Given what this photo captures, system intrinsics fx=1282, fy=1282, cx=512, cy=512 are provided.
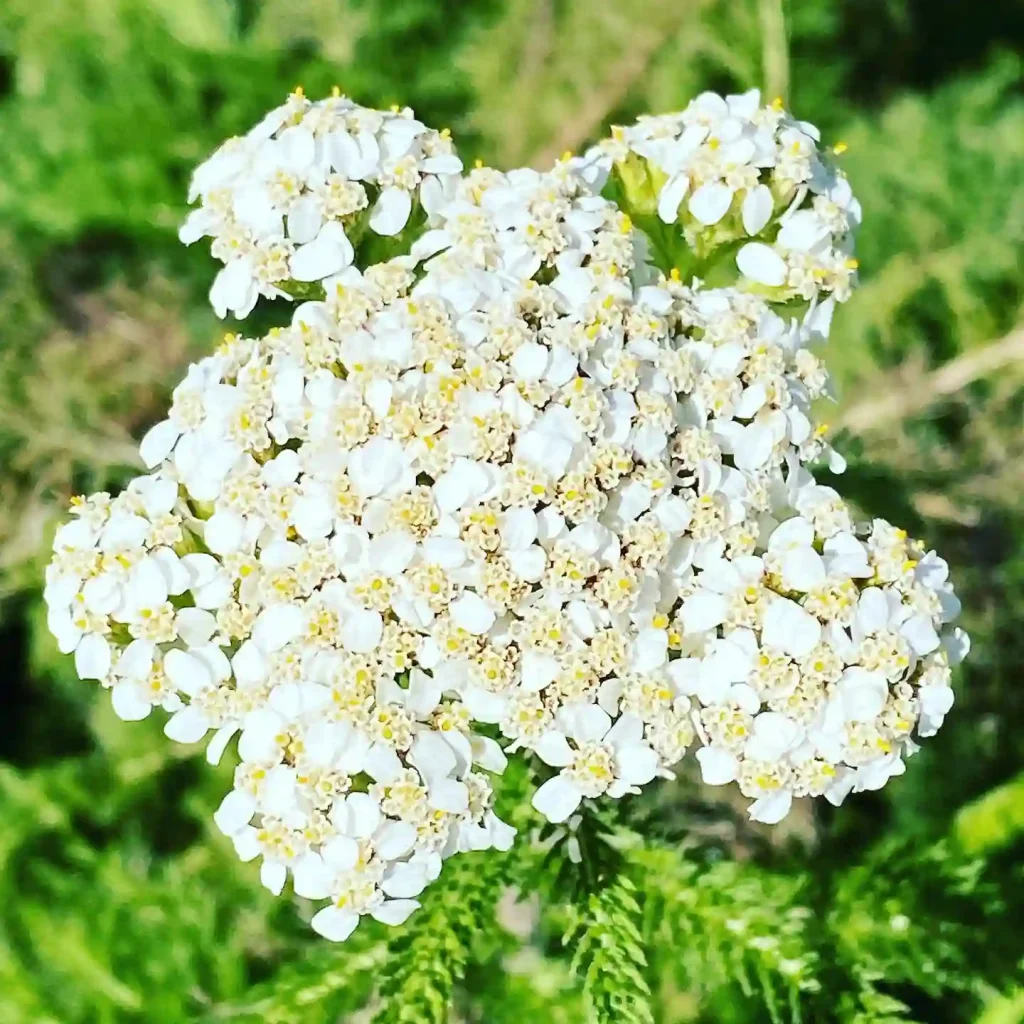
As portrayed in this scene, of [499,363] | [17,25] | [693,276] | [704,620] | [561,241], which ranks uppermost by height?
[17,25]

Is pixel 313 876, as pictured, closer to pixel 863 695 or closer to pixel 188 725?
pixel 188 725

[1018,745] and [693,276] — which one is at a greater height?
[693,276]

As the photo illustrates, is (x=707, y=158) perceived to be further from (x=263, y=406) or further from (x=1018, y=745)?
(x=1018, y=745)

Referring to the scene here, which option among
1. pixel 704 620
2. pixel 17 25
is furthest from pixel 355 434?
pixel 17 25

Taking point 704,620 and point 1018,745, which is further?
point 1018,745

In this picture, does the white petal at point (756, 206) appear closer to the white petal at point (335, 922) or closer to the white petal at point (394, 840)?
the white petal at point (394, 840)

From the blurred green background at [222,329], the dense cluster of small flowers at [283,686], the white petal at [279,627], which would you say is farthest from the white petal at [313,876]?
the blurred green background at [222,329]
